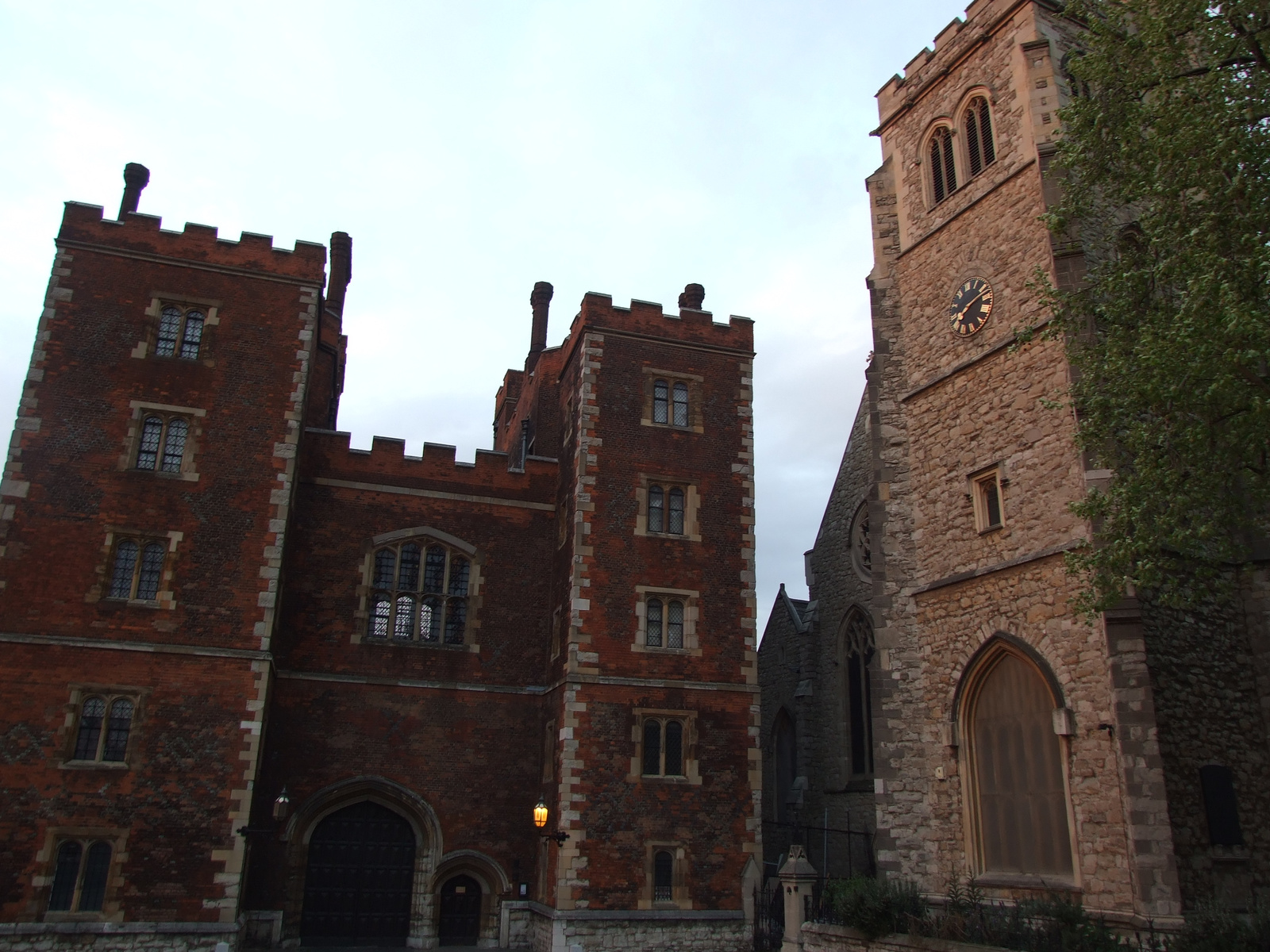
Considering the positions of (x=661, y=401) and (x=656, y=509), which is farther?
(x=661, y=401)

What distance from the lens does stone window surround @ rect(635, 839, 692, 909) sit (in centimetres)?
2136

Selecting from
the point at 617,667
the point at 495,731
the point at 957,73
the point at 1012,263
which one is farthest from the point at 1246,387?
the point at 495,731

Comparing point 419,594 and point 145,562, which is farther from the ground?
point 419,594

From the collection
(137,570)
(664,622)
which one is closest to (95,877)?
(137,570)

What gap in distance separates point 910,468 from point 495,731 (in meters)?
11.2

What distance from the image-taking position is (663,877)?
71.2ft

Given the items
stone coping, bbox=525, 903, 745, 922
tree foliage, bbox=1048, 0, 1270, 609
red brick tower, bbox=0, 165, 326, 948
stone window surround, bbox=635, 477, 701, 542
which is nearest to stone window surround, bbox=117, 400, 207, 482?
red brick tower, bbox=0, 165, 326, 948

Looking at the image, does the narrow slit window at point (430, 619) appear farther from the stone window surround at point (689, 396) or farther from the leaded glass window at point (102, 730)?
the stone window surround at point (689, 396)

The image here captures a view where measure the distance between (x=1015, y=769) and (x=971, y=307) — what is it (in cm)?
758

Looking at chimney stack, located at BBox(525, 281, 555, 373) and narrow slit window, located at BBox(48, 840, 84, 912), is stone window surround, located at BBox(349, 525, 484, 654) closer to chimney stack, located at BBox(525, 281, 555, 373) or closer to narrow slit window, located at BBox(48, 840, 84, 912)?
narrow slit window, located at BBox(48, 840, 84, 912)

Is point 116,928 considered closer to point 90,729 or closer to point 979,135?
point 90,729

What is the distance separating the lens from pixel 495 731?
23406 mm

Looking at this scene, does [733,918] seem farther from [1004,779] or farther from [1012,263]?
[1012,263]

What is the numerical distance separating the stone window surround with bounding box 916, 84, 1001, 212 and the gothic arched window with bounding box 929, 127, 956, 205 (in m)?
0.04
